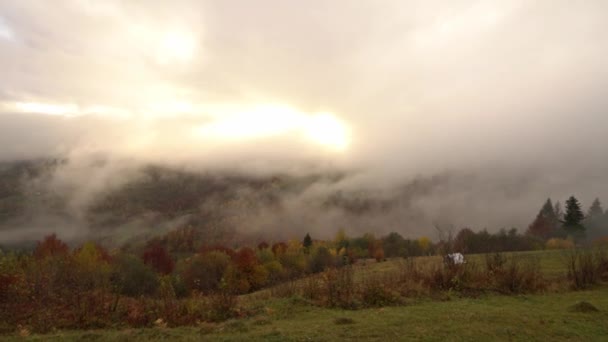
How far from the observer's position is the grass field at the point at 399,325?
9.77m

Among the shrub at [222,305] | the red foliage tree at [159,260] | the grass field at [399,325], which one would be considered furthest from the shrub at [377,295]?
the red foliage tree at [159,260]

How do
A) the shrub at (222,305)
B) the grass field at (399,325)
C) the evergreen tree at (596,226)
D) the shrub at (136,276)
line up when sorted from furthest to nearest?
the evergreen tree at (596,226)
the shrub at (136,276)
the shrub at (222,305)
the grass field at (399,325)

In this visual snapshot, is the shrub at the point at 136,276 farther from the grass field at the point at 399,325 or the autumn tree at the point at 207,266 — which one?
the grass field at the point at 399,325

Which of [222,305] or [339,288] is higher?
[339,288]

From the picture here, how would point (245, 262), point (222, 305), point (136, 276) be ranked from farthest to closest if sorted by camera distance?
point (245, 262) → point (136, 276) → point (222, 305)

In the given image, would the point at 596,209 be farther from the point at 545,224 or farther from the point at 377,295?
the point at 377,295

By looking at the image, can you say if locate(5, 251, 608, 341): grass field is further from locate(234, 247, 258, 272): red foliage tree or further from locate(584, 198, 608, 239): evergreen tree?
locate(584, 198, 608, 239): evergreen tree

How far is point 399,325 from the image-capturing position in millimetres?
10719

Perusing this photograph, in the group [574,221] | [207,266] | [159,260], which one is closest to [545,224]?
[574,221]

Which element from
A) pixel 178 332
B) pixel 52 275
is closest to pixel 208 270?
pixel 52 275

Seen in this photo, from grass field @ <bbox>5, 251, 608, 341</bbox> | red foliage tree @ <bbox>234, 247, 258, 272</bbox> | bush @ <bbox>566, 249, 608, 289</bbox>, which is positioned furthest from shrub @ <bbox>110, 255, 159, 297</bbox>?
bush @ <bbox>566, 249, 608, 289</bbox>

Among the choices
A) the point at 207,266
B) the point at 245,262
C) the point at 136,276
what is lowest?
the point at 136,276

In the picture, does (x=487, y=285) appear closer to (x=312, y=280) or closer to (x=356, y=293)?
(x=356, y=293)

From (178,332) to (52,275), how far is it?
21.7ft
